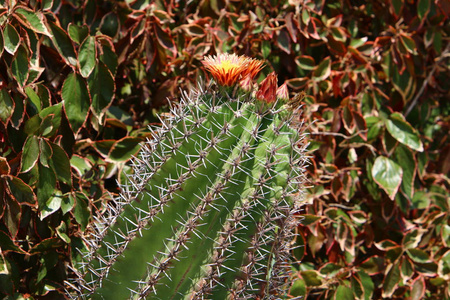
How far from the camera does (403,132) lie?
2.06 m

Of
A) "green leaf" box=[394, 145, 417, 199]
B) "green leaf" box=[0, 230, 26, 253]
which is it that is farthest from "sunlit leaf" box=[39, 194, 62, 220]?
"green leaf" box=[394, 145, 417, 199]

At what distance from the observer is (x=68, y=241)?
1.57 meters

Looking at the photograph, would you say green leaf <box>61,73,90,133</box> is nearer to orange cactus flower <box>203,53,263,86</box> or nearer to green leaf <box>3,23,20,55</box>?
green leaf <box>3,23,20,55</box>

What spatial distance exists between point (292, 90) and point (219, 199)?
1.10 m

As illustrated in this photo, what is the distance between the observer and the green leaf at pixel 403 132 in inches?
80.0

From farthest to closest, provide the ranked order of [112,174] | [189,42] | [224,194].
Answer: [189,42] → [112,174] → [224,194]

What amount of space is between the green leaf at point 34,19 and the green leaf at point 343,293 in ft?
4.42

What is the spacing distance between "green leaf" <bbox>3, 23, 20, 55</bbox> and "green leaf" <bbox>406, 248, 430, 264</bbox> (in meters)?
1.63

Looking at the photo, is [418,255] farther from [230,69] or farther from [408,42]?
[230,69]

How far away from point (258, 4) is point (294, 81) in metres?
0.36

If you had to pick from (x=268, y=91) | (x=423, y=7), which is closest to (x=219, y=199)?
(x=268, y=91)

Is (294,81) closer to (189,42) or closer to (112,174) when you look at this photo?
(189,42)

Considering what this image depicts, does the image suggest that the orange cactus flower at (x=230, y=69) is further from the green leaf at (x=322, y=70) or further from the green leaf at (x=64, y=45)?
the green leaf at (x=322, y=70)

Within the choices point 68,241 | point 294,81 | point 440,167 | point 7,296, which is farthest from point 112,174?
point 440,167
